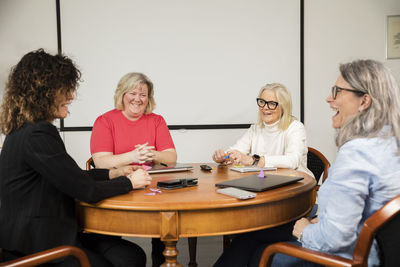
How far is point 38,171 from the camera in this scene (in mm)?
1236

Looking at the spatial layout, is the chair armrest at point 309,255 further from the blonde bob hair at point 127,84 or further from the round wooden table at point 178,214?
the blonde bob hair at point 127,84

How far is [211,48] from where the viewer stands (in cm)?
347

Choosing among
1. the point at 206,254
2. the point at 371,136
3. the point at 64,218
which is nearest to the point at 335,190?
the point at 371,136

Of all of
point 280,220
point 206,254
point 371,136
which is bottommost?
point 206,254

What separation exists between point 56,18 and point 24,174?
2665 mm

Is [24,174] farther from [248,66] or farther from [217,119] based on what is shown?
[248,66]

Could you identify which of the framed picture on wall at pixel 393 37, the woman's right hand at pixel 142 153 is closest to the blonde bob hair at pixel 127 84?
the woman's right hand at pixel 142 153

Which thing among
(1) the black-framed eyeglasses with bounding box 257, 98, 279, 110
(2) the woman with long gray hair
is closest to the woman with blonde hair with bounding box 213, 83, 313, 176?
(1) the black-framed eyeglasses with bounding box 257, 98, 279, 110

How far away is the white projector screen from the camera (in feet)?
11.2

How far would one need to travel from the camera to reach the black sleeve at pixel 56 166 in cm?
122

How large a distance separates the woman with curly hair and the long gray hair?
3.05 ft

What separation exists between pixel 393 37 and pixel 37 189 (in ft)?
12.0

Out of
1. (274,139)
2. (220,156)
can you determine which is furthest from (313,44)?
(220,156)

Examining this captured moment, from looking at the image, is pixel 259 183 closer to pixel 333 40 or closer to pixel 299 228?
pixel 299 228
